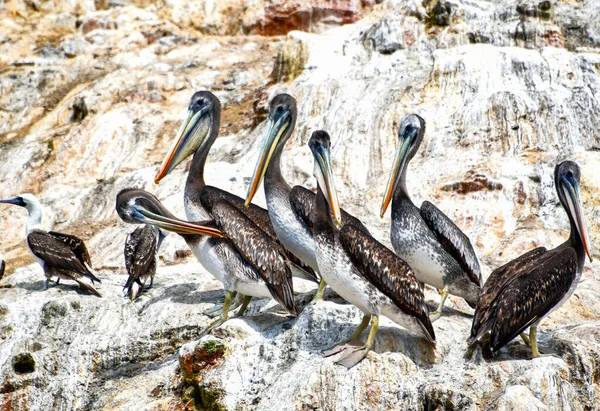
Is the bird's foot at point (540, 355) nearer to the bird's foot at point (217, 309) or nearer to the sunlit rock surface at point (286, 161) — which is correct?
the sunlit rock surface at point (286, 161)

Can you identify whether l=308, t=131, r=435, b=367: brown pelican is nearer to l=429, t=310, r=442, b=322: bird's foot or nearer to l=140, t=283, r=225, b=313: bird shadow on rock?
l=429, t=310, r=442, b=322: bird's foot

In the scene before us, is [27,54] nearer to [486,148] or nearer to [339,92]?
[339,92]

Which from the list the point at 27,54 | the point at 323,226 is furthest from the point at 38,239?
the point at 27,54

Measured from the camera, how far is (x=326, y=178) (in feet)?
21.2

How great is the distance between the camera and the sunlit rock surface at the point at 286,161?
6.27 meters

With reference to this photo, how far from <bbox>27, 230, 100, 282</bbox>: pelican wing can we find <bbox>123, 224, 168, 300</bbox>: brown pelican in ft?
1.33

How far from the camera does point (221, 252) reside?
23.7 feet

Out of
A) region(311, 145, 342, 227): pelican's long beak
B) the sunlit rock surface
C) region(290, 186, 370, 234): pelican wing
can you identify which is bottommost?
the sunlit rock surface

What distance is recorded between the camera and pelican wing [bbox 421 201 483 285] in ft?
24.4

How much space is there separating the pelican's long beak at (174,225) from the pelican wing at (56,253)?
3.70 feet

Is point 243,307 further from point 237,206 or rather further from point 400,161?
point 400,161

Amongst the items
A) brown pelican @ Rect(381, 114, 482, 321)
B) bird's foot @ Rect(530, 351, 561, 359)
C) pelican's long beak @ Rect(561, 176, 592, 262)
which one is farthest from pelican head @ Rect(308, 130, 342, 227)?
pelican's long beak @ Rect(561, 176, 592, 262)

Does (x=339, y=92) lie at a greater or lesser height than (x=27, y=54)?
greater

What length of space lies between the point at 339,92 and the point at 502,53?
246 centimetres
